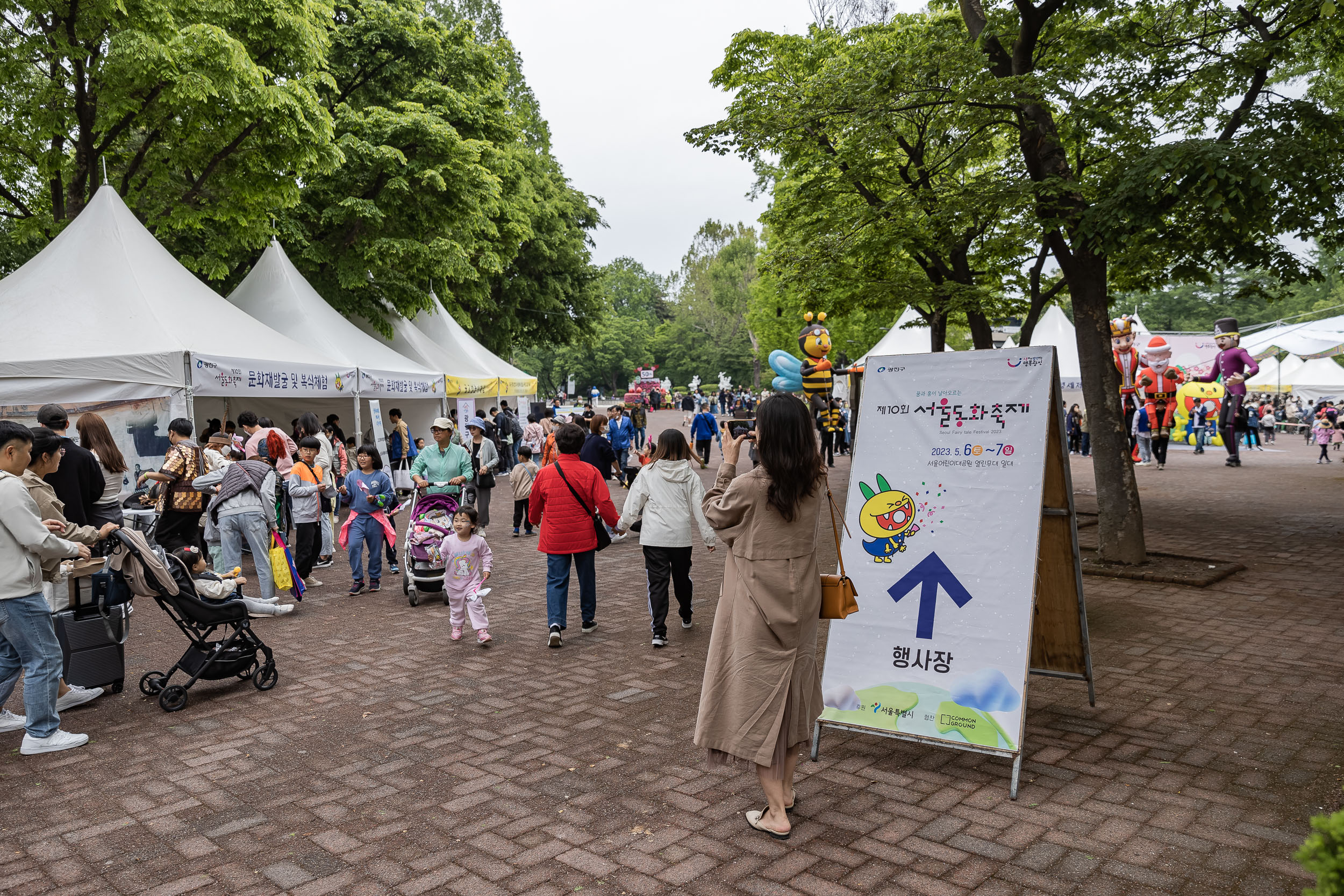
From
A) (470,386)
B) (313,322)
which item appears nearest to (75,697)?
(313,322)

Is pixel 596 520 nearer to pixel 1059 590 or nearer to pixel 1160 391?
pixel 1059 590

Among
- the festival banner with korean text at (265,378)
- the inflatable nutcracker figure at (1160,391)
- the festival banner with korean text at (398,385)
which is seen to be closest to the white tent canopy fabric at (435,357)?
the festival banner with korean text at (398,385)

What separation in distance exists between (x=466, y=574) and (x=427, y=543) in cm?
158

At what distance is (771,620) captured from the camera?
3699mm

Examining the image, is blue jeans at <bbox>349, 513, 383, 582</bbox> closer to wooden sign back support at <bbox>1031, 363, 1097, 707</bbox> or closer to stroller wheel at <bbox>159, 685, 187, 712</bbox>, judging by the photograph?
stroller wheel at <bbox>159, 685, 187, 712</bbox>

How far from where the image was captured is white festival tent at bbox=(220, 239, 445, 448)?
1628 cm

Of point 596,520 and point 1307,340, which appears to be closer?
point 596,520

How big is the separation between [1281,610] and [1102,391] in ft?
7.72

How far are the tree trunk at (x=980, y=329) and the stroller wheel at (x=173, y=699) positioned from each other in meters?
10.5

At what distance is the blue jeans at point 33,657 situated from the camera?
15.5 feet

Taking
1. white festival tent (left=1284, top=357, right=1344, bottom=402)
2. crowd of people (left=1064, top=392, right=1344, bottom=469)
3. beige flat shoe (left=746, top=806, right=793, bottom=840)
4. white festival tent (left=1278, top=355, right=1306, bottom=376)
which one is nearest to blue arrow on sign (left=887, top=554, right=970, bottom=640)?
beige flat shoe (left=746, top=806, right=793, bottom=840)

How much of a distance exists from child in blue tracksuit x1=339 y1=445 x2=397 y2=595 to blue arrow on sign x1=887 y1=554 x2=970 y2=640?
20.2ft

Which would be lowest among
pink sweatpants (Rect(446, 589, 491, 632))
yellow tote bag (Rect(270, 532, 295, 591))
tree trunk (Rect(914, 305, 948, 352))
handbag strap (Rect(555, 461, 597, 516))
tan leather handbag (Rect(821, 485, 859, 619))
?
pink sweatpants (Rect(446, 589, 491, 632))

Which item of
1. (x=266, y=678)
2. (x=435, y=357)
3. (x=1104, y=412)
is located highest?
(x=435, y=357)
